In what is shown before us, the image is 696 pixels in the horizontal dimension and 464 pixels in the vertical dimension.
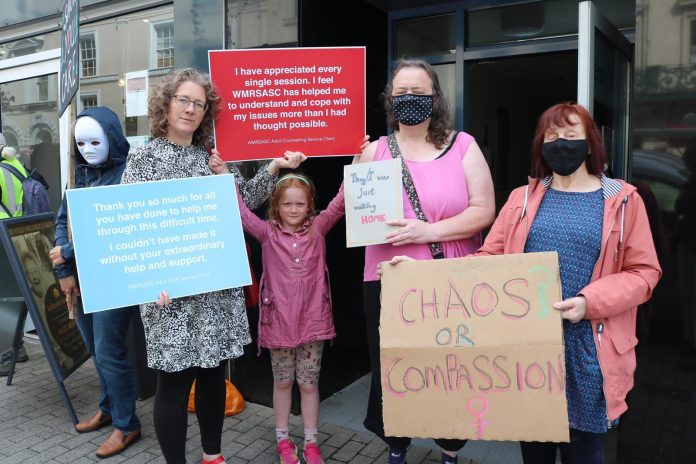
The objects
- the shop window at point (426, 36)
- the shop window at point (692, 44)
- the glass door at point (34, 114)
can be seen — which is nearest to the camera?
the shop window at point (692, 44)

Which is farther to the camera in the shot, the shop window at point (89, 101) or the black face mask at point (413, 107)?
the shop window at point (89, 101)

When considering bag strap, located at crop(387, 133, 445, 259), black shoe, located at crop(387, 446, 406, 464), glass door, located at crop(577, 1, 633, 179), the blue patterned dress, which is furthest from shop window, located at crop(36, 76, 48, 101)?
the blue patterned dress

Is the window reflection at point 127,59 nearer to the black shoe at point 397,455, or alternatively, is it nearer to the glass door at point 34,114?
the glass door at point 34,114

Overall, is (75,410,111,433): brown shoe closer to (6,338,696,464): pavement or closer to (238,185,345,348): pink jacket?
(6,338,696,464): pavement

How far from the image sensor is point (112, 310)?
336 centimetres

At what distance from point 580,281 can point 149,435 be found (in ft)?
9.61

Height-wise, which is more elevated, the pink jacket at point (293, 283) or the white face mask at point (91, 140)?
the white face mask at point (91, 140)

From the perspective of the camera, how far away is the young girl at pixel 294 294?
315 cm

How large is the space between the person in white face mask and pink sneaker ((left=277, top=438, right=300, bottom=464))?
1016 millimetres

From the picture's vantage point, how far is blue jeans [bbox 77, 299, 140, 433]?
339 cm

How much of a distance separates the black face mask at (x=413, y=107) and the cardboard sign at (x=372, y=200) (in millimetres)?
231

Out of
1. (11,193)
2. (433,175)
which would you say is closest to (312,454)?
(433,175)

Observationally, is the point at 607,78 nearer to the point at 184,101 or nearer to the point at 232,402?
the point at 184,101

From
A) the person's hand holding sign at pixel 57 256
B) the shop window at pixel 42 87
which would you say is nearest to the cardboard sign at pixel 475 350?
the person's hand holding sign at pixel 57 256
